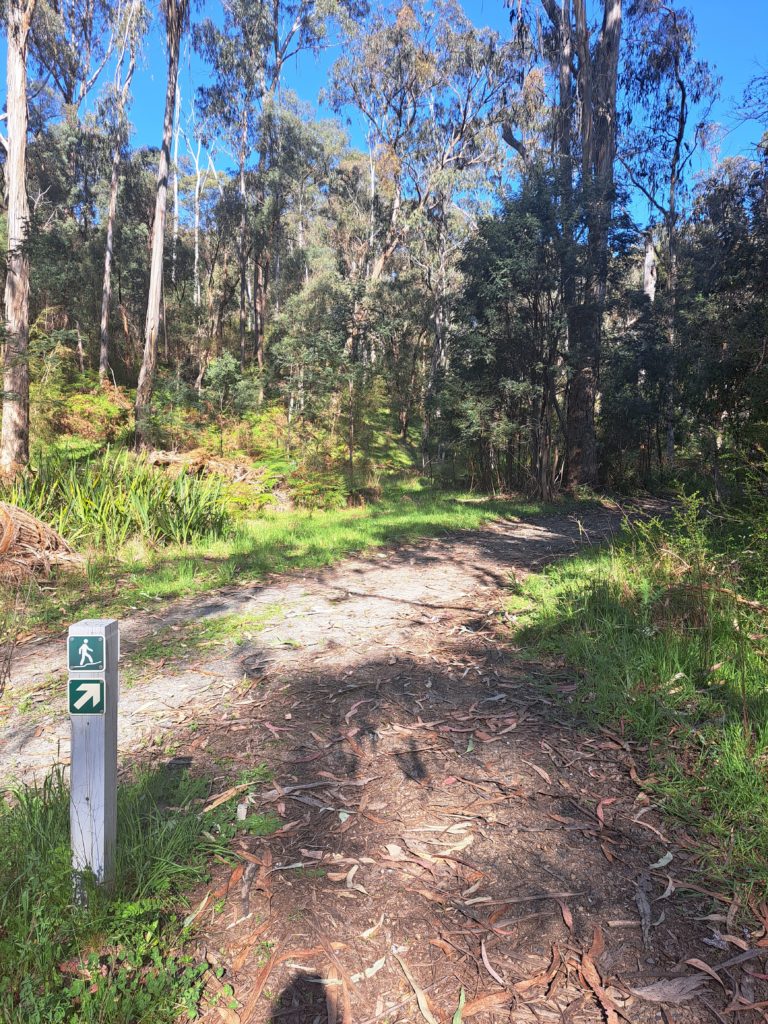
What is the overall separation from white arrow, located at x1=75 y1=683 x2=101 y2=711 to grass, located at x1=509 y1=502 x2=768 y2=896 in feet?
7.04

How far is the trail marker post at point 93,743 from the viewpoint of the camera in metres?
1.68

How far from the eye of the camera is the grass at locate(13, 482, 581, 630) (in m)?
5.39

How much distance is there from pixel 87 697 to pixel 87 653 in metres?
0.14

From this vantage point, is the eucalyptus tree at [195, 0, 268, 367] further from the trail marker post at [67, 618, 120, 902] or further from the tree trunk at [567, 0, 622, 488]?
the trail marker post at [67, 618, 120, 902]

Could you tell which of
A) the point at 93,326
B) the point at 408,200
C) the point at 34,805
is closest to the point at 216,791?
the point at 34,805

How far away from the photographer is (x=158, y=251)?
14.0 meters

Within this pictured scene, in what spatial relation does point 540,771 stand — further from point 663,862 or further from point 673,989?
point 673,989

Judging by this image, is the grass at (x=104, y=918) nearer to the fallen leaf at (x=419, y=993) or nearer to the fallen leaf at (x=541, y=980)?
the fallen leaf at (x=419, y=993)

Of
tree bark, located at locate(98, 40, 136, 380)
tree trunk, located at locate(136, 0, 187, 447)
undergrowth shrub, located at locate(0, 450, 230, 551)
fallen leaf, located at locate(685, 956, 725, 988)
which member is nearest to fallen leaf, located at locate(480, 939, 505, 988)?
fallen leaf, located at locate(685, 956, 725, 988)

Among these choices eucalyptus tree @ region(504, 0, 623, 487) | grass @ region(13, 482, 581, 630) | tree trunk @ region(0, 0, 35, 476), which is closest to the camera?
grass @ region(13, 482, 581, 630)

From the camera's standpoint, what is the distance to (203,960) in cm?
178

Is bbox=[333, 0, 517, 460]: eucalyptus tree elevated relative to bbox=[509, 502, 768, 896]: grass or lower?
elevated

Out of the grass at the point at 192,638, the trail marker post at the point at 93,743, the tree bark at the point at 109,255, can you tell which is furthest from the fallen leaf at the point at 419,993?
the tree bark at the point at 109,255

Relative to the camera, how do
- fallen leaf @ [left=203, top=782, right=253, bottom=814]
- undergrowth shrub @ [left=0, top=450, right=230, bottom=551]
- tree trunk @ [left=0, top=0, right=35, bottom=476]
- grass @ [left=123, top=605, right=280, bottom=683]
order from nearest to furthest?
fallen leaf @ [left=203, top=782, right=253, bottom=814] < grass @ [left=123, top=605, right=280, bottom=683] < undergrowth shrub @ [left=0, top=450, right=230, bottom=551] < tree trunk @ [left=0, top=0, right=35, bottom=476]
